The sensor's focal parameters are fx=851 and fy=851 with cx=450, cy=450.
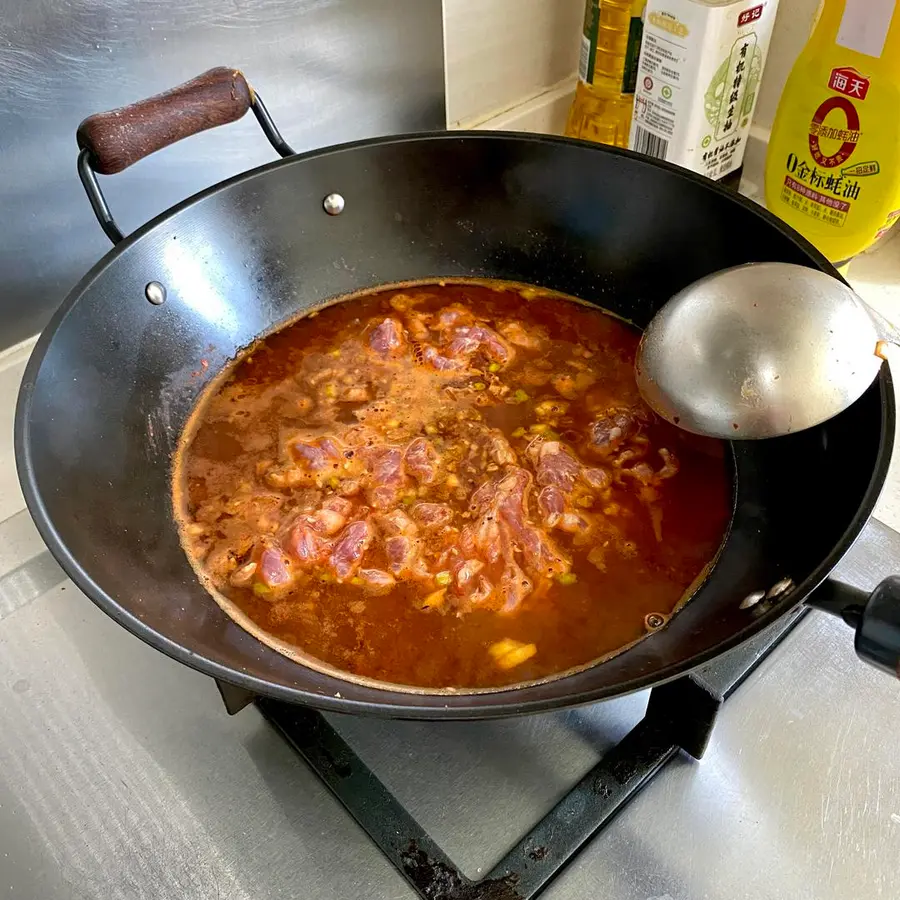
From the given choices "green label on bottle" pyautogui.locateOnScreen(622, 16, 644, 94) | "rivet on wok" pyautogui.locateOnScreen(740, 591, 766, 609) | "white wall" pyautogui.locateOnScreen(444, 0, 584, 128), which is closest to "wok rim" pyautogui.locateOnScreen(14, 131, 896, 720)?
"rivet on wok" pyautogui.locateOnScreen(740, 591, 766, 609)

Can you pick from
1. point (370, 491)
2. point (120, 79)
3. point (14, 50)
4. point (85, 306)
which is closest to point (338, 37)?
point (120, 79)

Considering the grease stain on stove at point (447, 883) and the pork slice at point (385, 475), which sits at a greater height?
the pork slice at point (385, 475)

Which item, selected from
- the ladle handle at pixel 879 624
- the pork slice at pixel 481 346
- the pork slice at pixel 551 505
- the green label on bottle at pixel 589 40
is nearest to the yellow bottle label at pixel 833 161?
the green label on bottle at pixel 589 40

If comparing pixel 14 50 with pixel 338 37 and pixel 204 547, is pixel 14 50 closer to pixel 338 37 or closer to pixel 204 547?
pixel 338 37

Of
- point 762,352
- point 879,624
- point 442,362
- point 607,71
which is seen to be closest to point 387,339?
point 442,362

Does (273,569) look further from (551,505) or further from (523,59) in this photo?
(523,59)

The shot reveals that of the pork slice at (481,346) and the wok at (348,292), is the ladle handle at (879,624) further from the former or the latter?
the pork slice at (481,346)
